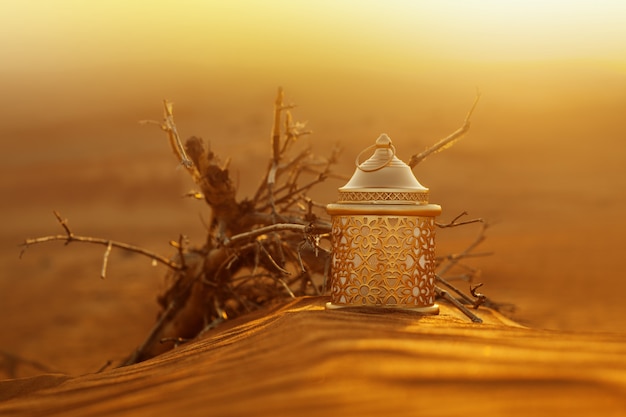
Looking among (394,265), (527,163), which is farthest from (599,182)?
(394,265)

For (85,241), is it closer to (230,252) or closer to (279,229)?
(230,252)

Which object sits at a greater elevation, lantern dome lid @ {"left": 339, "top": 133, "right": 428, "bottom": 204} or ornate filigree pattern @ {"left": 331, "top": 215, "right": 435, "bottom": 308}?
lantern dome lid @ {"left": 339, "top": 133, "right": 428, "bottom": 204}

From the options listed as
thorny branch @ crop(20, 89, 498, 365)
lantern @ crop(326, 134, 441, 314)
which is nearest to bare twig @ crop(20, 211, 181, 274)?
thorny branch @ crop(20, 89, 498, 365)

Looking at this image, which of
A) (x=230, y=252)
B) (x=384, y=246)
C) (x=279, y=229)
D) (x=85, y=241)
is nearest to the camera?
(x=384, y=246)

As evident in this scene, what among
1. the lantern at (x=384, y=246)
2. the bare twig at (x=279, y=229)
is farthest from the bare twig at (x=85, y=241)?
the lantern at (x=384, y=246)

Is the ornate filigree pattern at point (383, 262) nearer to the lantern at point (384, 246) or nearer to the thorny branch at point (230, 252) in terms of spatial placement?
the lantern at point (384, 246)

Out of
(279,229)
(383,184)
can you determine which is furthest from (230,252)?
(383,184)

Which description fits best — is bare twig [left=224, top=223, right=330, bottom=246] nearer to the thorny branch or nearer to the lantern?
the thorny branch
